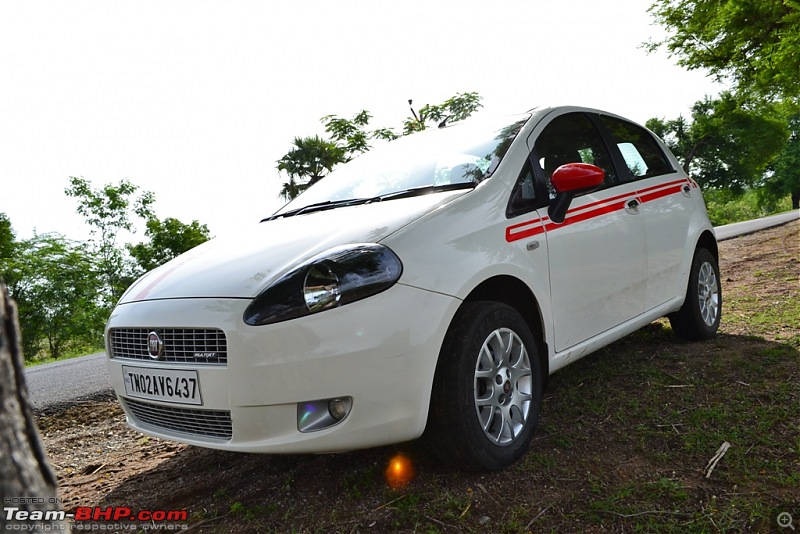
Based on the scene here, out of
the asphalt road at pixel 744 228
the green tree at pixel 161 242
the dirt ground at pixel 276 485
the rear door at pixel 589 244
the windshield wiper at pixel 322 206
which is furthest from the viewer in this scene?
the green tree at pixel 161 242

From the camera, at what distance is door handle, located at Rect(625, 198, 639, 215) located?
367 centimetres

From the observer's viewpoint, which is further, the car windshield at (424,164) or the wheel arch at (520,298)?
the car windshield at (424,164)

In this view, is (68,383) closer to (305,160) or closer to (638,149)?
(638,149)

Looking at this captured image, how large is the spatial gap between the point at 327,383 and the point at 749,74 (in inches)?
644

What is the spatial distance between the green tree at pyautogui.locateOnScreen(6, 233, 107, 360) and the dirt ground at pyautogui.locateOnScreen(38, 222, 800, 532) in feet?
112

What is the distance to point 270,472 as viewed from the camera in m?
2.91

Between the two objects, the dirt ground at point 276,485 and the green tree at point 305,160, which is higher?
the green tree at point 305,160

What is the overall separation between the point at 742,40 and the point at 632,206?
12.2 m

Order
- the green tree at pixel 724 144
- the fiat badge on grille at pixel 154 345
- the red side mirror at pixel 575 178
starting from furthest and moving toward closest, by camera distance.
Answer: the green tree at pixel 724 144 < the red side mirror at pixel 575 178 < the fiat badge on grille at pixel 154 345

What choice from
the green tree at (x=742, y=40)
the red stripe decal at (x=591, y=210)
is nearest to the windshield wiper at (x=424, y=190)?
the red stripe decal at (x=591, y=210)

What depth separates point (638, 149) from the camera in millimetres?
4184

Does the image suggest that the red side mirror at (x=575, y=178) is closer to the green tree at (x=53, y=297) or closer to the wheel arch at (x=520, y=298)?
the wheel arch at (x=520, y=298)

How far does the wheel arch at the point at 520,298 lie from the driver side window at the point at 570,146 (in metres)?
0.57

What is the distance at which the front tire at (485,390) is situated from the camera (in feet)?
7.92
